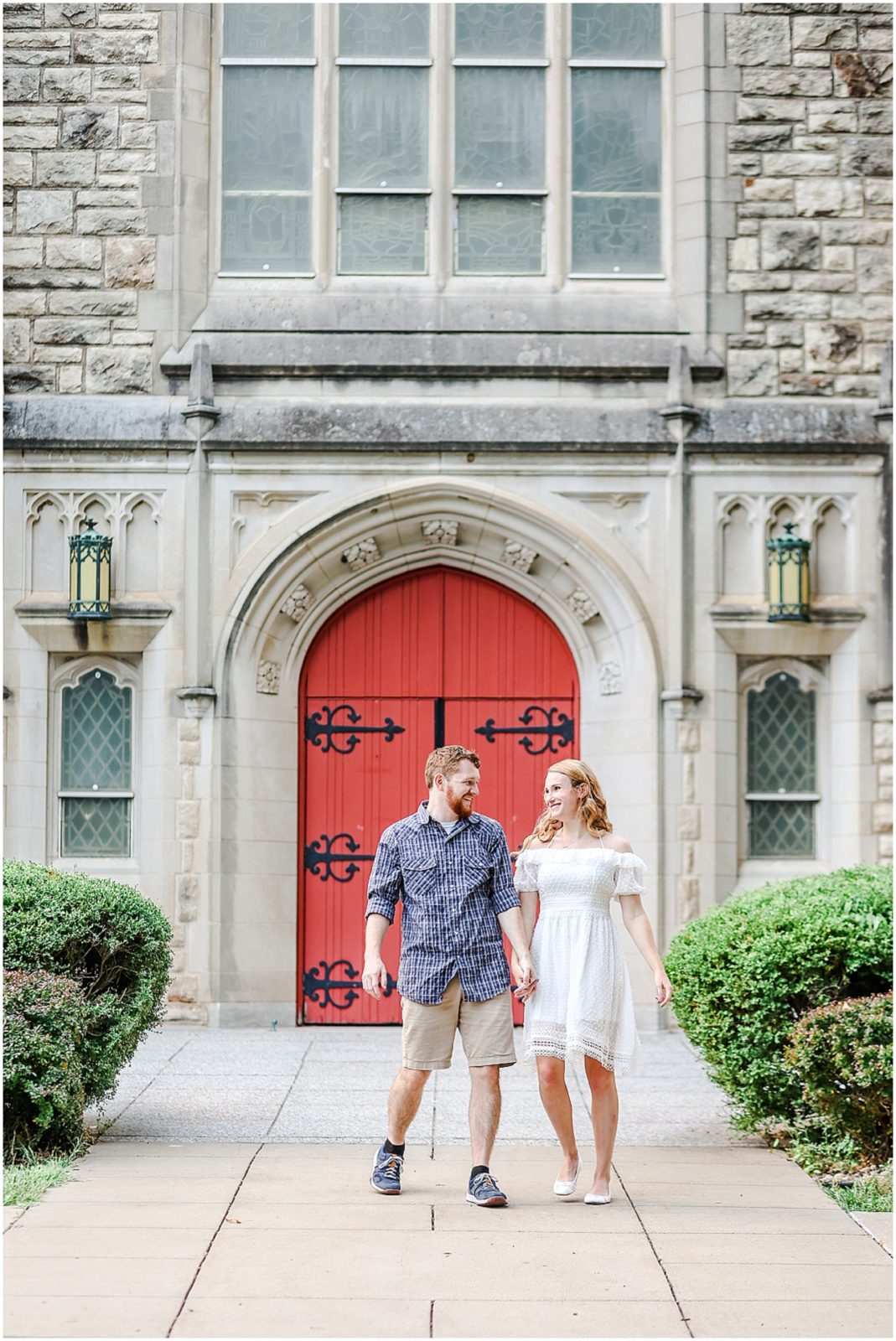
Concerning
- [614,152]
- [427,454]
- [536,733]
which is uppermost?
[614,152]

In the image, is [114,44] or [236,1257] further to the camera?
[114,44]

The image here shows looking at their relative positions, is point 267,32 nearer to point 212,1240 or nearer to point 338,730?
point 338,730

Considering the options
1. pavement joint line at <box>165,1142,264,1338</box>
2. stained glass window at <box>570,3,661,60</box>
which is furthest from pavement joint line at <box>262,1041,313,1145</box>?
stained glass window at <box>570,3,661,60</box>

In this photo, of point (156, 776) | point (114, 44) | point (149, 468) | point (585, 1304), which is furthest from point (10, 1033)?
point (114, 44)

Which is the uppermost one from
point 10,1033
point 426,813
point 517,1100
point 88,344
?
point 88,344

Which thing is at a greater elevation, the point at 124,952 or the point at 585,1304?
the point at 124,952

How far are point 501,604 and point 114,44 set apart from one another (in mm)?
4397

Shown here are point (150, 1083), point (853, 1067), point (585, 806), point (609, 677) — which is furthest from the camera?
point (609, 677)

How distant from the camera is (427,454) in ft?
32.6

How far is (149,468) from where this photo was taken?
9.88 meters

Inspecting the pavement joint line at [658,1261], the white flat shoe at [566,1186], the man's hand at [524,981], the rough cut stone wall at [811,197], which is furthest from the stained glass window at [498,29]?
the white flat shoe at [566,1186]

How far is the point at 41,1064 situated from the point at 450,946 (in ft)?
5.49

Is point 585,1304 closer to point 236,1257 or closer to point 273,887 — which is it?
point 236,1257

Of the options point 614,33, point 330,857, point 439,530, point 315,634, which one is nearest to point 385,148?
point 614,33
